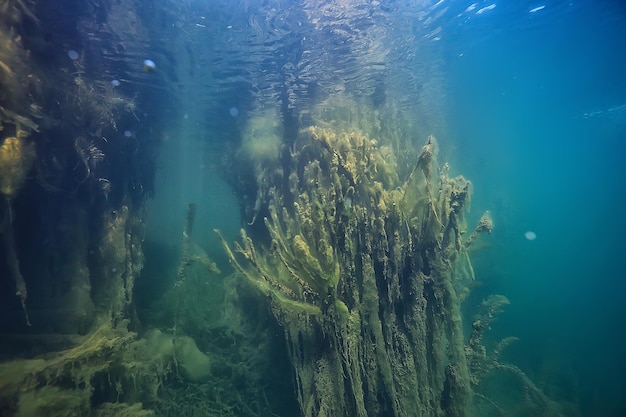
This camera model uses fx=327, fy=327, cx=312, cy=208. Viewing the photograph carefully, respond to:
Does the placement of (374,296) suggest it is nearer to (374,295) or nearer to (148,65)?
(374,295)

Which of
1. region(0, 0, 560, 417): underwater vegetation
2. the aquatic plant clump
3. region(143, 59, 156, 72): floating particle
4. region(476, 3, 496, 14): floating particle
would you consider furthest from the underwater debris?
region(476, 3, 496, 14): floating particle

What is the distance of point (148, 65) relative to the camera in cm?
1119

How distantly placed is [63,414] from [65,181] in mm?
4469

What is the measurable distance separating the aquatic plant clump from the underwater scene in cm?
4

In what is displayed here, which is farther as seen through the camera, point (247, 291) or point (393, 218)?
point (247, 291)

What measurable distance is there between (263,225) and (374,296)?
16.3 feet

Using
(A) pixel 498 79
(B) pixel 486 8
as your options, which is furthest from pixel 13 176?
(A) pixel 498 79

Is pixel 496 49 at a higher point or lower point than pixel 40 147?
higher

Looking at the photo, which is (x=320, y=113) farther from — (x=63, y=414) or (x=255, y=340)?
(x=63, y=414)

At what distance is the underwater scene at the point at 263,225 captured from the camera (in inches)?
200

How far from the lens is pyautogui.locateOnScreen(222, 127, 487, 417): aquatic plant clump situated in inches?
193

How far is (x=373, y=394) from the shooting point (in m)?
5.03

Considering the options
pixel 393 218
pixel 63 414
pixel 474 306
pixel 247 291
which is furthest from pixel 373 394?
pixel 474 306

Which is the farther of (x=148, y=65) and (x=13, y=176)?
(x=148, y=65)
